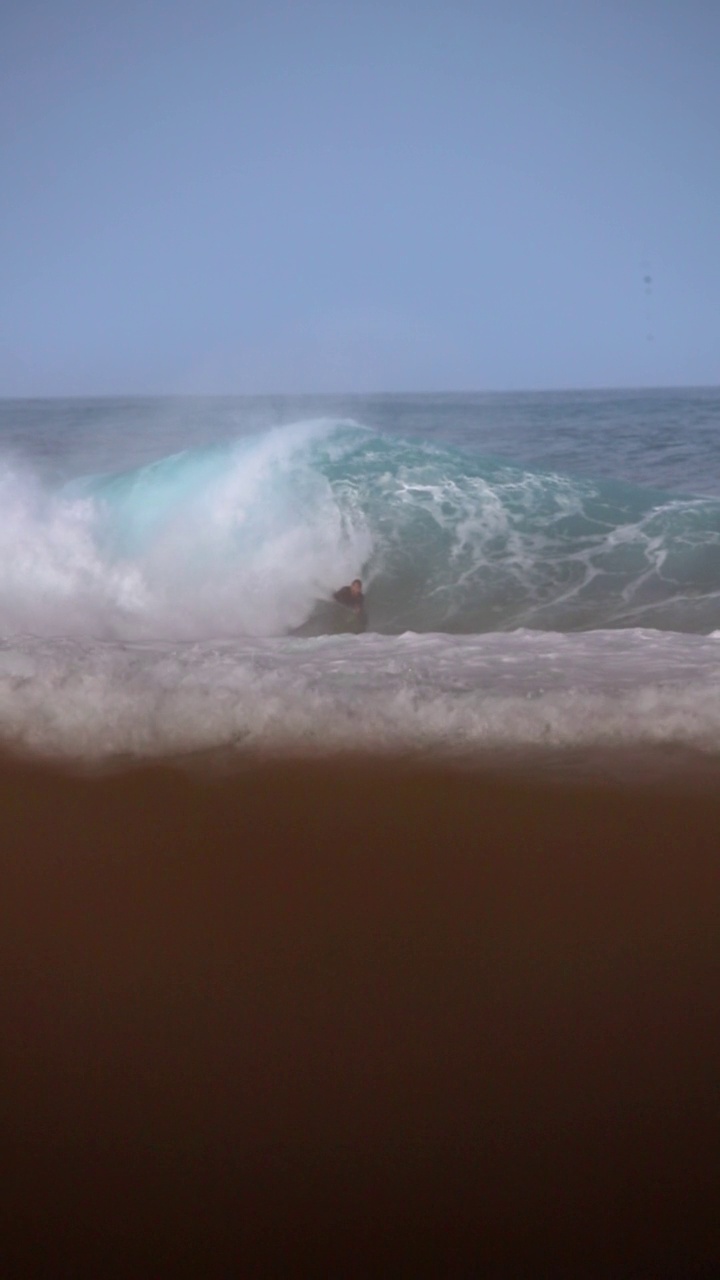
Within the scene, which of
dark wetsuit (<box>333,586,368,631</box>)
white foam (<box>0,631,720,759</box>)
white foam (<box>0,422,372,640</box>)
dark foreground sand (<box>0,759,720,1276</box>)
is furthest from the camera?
dark wetsuit (<box>333,586,368,631</box>)

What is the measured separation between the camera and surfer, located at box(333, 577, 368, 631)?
7035 millimetres

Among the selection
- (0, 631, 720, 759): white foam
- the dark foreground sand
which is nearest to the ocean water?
(0, 631, 720, 759): white foam

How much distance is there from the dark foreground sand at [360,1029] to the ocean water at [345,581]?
434mm

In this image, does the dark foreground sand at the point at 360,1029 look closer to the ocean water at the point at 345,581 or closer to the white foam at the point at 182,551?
the ocean water at the point at 345,581

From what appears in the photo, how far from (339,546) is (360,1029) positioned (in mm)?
6326

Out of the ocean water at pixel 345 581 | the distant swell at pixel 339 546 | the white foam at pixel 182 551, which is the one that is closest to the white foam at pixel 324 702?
the ocean water at pixel 345 581

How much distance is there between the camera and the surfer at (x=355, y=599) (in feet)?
23.1

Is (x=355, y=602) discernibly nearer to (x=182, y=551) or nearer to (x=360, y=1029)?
(x=182, y=551)

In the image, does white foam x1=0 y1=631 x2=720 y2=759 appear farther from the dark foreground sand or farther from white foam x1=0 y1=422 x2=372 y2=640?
white foam x1=0 y1=422 x2=372 y2=640

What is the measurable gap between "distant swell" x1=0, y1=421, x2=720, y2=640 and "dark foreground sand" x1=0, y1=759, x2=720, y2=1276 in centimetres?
418

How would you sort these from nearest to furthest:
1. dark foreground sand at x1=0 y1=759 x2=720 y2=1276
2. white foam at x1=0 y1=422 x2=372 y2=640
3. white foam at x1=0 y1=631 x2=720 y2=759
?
1. dark foreground sand at x1=0 y1=759 x2=720 y2=1276
2. white foam at x1=0 y1=631 x2=720 y2=759
3. white foam at x1=0 y1=422 x2=372 y2=640

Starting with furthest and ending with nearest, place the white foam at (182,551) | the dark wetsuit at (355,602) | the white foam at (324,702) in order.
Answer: the dark wetsuit at (355,602) < the white foam at (182,551) < the white foam at (324,702)

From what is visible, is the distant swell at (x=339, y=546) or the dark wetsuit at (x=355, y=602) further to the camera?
the dark wetsuit at (x=355, y=602)

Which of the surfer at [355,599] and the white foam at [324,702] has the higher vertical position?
the white foam at [324,702]
